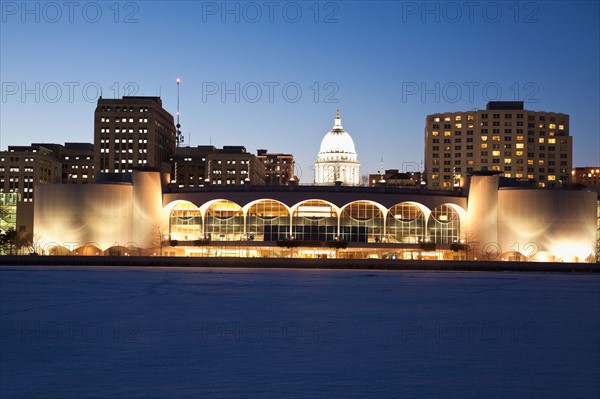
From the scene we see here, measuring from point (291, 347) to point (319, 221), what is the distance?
85.7 m

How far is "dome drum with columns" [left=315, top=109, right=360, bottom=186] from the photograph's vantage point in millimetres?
180750

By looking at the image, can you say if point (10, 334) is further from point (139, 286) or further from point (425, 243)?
point (425, 243)

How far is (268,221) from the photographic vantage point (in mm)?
109750

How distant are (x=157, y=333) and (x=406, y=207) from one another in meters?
86.0

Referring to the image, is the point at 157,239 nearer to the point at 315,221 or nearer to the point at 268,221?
the point at 268,221

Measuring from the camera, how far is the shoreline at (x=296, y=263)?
94250mm

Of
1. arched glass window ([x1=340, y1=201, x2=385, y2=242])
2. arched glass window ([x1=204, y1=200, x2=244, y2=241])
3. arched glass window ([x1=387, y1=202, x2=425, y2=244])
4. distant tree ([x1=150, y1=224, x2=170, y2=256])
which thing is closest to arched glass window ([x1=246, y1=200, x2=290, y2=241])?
arched glass window ([x1=204, y1=200, x2=244, y2=241])

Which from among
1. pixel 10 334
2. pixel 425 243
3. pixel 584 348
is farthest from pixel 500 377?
pixel 425 243

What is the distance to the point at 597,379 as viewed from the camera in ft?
62.7

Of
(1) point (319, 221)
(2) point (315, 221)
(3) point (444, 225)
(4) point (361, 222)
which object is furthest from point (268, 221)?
(3) point (444, 225)

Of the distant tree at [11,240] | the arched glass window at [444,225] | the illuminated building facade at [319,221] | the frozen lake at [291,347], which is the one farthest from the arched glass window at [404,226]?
the frozen lake at [291,347]

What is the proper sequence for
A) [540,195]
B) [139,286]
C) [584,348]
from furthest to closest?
1. [540,195]
2. [139,286]
3. [584,348]

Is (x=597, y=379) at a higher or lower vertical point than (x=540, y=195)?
lower

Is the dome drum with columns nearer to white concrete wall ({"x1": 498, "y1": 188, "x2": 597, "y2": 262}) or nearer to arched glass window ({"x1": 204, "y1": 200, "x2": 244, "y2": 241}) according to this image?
arched glass window ({"x1": 204, "y1": 200, "x2": 244, "y2": 241})
